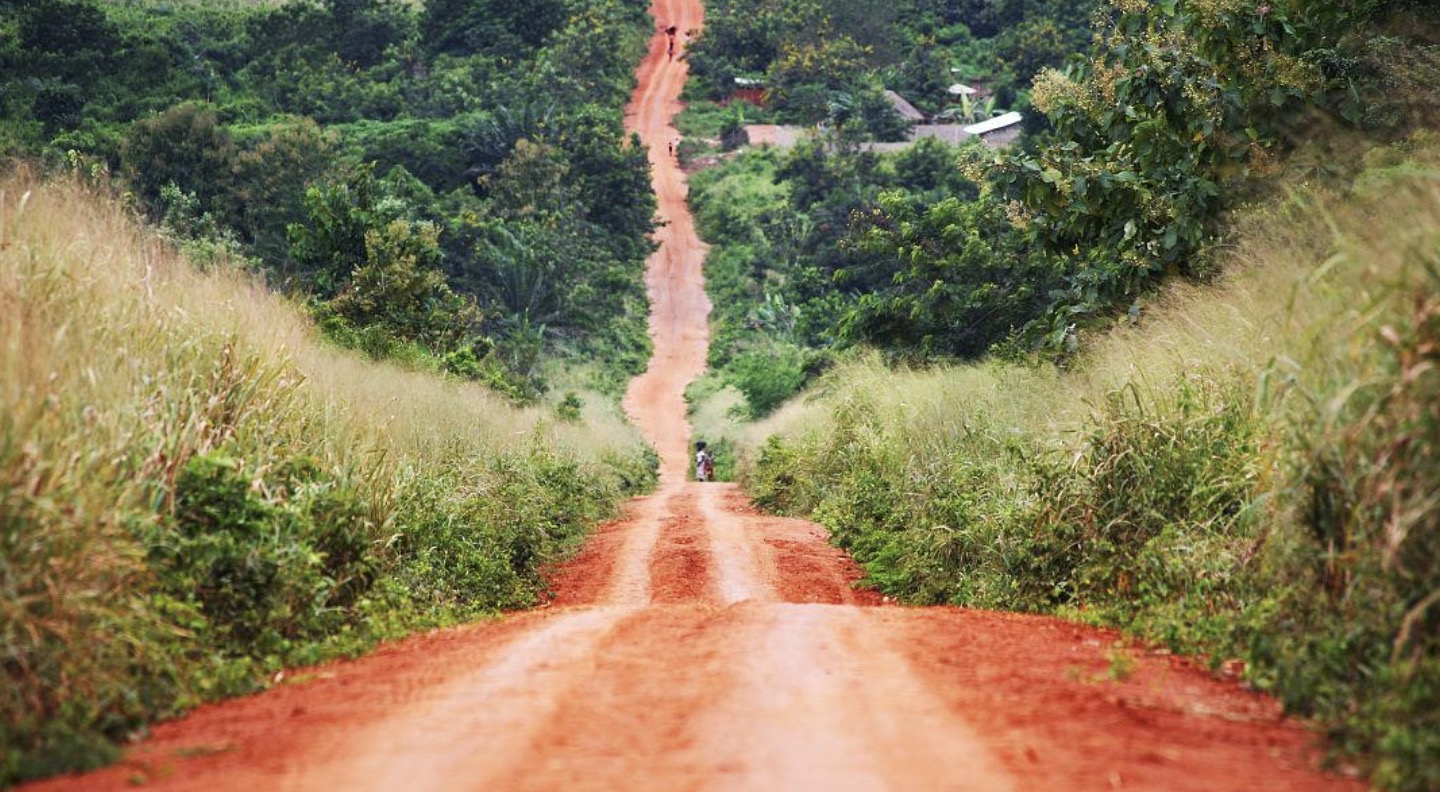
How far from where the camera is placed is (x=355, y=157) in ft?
146

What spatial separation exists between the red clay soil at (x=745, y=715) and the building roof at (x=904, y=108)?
183ft

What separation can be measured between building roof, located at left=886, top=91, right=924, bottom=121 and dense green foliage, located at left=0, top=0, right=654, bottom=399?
13.6 meters

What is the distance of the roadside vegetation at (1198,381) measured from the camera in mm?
→ 5520

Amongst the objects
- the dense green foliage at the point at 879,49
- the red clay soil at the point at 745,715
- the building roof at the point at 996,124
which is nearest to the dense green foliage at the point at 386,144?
the dense green foliage at the point at 879,49

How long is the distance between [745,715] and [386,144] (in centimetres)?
4590

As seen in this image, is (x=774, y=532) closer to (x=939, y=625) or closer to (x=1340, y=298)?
(x=939, y=625)

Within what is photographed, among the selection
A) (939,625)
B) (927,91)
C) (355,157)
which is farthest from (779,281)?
(939,625)

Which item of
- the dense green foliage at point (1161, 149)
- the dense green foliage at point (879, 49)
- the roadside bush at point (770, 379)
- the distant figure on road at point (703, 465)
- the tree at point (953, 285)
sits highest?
the dense green foliage at point (879, 49)

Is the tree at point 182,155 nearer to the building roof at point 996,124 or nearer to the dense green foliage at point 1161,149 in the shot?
the dense green foliage at point 1161,149

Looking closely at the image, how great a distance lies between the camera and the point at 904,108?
212ft

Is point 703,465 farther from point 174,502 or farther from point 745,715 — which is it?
point 745,715

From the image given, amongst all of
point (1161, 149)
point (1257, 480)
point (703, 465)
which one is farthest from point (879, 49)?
point (1257, 480)

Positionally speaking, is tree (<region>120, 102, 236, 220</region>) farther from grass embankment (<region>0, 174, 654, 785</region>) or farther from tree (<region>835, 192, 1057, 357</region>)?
grass embankment (<region>0, 174, 654, 785</region>)

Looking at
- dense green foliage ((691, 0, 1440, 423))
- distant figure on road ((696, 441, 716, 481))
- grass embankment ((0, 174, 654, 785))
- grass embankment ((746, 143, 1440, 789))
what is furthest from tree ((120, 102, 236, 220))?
grass embankment ((746, 143, 1440, 789))
